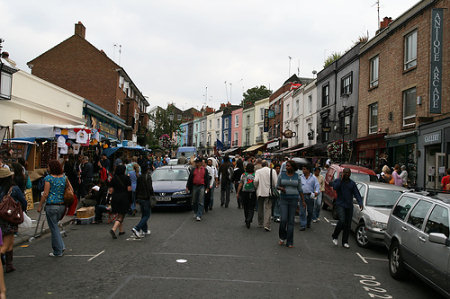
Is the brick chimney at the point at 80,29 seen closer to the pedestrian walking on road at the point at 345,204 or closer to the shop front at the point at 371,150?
the shop front at the point at 371,150

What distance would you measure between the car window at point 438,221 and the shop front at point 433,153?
35.9 feet

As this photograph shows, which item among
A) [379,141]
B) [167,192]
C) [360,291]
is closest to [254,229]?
[167,192]

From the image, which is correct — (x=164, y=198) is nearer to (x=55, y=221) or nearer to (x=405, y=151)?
(x=55, y=221)

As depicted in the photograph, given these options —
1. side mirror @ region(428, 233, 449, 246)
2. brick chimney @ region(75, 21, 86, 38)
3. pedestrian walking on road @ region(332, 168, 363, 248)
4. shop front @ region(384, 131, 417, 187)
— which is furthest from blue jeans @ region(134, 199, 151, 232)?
brick chimney @ region(75, 21, 86, 38)

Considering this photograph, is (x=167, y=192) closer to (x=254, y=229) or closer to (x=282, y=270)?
(x=254, y=229)

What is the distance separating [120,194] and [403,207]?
5912mm

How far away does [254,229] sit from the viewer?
1042cm

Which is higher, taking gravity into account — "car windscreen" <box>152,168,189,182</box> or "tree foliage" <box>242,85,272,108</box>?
"tree foliage" <box>242,85,272,108</box>

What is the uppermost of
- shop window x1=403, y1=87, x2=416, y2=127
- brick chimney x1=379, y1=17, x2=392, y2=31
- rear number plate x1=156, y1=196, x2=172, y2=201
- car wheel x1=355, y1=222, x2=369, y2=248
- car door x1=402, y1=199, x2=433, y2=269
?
brick chimney x1=379, y1=17, x2=392, y2=31

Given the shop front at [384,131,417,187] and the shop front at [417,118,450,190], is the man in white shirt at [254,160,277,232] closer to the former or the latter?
the shop front at [417,118,450,190]

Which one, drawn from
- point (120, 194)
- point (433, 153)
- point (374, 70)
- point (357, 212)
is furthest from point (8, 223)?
point (374, 70)

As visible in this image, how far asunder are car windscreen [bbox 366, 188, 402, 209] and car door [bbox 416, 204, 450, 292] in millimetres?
3913

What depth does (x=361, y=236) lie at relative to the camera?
8945 millimetres

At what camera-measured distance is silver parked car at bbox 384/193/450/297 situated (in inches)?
192
